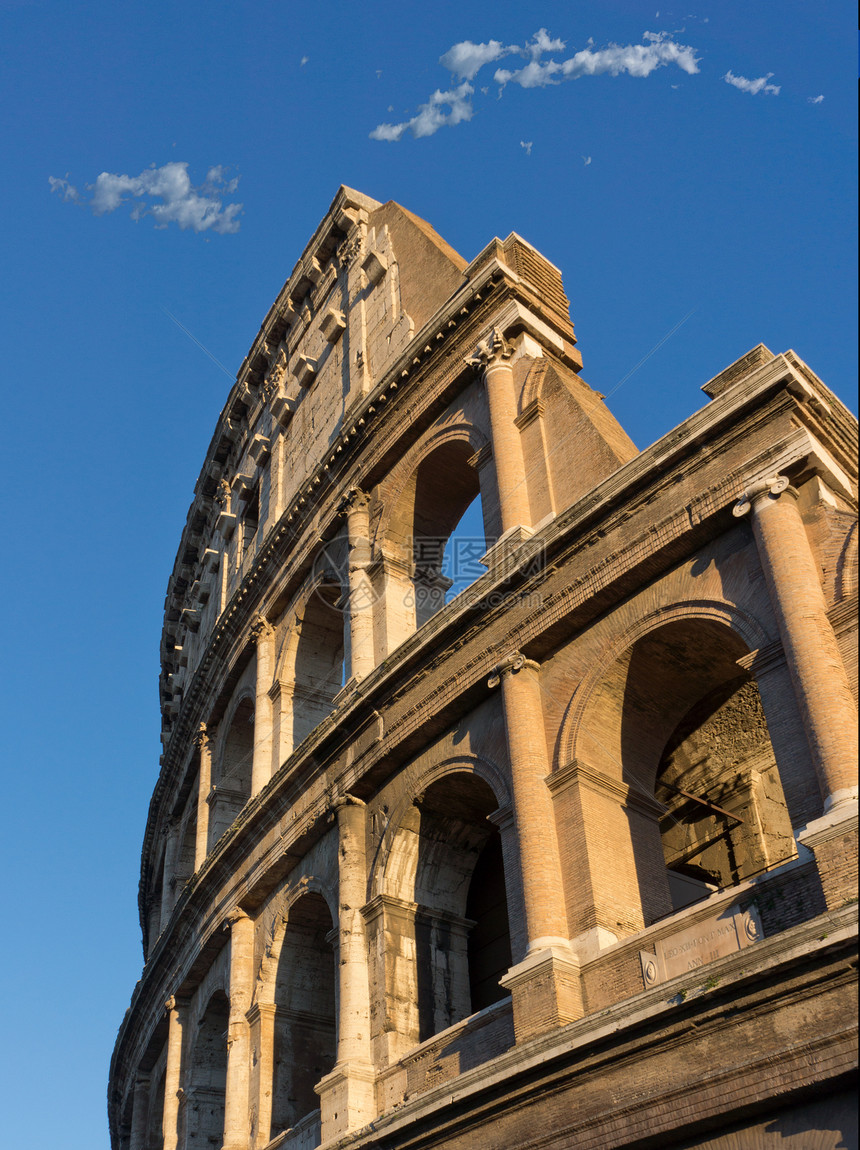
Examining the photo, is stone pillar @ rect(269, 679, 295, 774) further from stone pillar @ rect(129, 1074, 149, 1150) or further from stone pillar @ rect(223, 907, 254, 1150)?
stone pillar @ rect(129, 1074, 149, 1150)

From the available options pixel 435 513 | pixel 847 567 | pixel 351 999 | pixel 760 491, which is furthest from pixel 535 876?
pixel 435 513

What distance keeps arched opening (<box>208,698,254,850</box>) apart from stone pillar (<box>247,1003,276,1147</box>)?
16.6ft

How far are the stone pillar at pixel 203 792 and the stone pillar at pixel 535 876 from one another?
9.22 meters

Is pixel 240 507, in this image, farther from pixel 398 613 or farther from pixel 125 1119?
pixel 125 1119

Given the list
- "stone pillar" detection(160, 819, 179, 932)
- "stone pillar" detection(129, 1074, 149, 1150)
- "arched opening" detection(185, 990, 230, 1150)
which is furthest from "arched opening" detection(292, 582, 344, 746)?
"stone pillar" detection(129, 1074, 149, 1150)

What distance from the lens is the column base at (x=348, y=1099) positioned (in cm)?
1212

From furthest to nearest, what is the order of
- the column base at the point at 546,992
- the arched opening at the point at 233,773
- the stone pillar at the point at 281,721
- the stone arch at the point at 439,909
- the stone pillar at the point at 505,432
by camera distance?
the arched opening at the point at 233,773, the stone pillar at the point at 281,721, the stone pillar at the point at 505,432, the stone arch at the point at 439,909, the column base at the point at 546,992

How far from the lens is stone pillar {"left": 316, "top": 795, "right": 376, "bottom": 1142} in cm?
1225

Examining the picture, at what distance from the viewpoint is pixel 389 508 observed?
17172 millimetres

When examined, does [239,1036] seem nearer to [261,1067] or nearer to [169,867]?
[261,1067]

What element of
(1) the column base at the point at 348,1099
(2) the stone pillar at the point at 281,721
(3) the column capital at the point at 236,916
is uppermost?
(2) the stone pillar at the point at 281,721

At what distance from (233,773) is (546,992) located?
12.2 metres

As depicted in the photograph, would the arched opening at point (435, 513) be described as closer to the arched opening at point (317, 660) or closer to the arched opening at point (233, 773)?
the arched opening at point (317, 660)

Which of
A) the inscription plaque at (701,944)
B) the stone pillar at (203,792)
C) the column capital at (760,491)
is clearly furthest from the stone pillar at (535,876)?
the stone pillar at (203,792)
